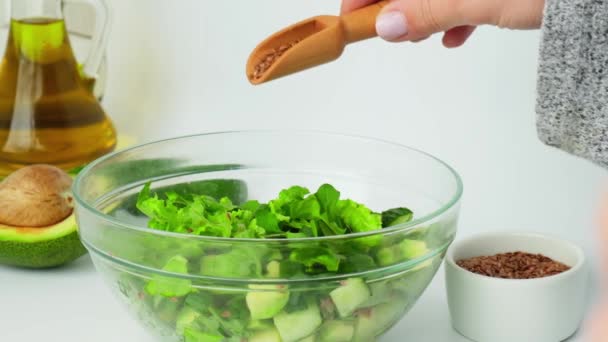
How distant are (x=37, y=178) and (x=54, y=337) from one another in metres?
0.20

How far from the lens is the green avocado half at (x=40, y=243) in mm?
1239

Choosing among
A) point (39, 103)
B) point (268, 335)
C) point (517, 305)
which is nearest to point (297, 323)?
point (268, 335)

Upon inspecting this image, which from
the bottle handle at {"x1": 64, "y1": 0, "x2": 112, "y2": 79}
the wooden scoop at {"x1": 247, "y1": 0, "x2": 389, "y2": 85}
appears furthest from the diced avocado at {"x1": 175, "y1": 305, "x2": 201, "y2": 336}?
the bottle handle at {"x1": 64, "y1": 0, "x2": 112, "y2": 79}

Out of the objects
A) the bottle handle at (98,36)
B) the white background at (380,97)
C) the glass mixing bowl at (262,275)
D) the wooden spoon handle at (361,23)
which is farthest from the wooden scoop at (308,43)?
the bottle handle at (98,36)

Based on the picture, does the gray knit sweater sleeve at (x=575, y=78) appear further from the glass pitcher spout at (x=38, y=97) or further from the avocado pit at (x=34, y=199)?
the glass pitcher spout at (x=38, y=97)

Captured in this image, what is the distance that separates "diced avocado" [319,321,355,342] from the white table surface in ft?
0.39

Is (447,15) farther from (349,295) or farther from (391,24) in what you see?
(349,295)

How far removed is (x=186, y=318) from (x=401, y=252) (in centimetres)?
19

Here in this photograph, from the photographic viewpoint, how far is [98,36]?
158cm

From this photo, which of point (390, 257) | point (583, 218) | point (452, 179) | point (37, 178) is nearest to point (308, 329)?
point (390, 257)

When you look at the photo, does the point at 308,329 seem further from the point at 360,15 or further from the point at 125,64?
the point at 125,64

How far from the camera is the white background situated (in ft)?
4.92

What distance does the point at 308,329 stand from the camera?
0.98 meters

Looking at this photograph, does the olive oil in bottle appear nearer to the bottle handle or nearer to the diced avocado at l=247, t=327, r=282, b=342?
the bottle handle
